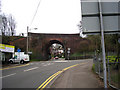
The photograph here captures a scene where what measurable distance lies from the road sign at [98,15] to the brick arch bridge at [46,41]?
43937 mm

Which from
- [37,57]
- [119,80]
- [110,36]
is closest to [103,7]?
[119,80]

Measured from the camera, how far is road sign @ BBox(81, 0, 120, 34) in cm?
345

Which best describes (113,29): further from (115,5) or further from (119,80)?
(119,80)

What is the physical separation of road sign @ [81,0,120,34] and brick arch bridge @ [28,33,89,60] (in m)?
43.9

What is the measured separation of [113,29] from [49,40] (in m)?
46.3

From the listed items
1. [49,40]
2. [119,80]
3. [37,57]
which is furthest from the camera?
[49,40]

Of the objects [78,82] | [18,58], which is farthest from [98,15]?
[18,58]

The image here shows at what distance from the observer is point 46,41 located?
→ 49.2 m

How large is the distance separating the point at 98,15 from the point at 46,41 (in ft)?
151

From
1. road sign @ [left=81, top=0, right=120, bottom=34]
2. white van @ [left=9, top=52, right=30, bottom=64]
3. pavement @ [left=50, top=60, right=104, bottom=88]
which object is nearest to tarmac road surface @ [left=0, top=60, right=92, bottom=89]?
pavement @ [left=50, top=60, right=104, bottom=88]

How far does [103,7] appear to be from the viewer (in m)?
3.45

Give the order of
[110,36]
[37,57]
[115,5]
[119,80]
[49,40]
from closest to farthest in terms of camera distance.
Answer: [115,5] → [119,80] → [110,36] → [37,57] → [49,40]

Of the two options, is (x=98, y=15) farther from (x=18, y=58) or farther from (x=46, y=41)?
(x=46, y=41)

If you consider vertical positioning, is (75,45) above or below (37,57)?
above
